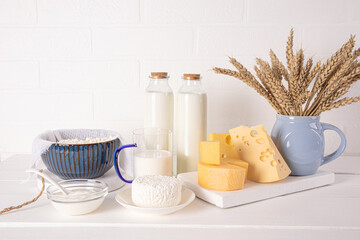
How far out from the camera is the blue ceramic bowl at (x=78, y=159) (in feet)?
3.03

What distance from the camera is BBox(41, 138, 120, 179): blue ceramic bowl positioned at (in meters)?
0.92

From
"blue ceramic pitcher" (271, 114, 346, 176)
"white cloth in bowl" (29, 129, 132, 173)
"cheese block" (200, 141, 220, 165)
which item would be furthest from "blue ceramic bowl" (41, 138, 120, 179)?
"blue ceramic pitcher" (271, 114, 346, 176)

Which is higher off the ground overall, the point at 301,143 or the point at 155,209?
the point at 301,143

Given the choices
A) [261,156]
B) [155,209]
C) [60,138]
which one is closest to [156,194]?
[155,209]

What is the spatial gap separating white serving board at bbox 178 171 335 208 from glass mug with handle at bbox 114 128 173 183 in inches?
2.6

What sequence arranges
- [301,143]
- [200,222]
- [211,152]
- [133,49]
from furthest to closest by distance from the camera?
1. [133,49]
2. [301,143]
3. [211,152]
4. [200,222]

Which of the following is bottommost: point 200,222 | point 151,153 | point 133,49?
point 200,222

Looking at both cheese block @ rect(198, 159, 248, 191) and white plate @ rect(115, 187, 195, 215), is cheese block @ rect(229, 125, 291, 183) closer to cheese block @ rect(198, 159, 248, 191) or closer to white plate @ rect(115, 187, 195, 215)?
cheese block @ rect(198, 159, 248, 191)

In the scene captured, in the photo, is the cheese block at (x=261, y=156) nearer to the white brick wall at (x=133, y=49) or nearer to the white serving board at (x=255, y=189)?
the white serving board at (x=255, y=189)

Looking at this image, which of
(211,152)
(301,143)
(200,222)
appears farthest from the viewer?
(301,143)

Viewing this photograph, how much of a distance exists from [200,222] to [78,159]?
1.17ft

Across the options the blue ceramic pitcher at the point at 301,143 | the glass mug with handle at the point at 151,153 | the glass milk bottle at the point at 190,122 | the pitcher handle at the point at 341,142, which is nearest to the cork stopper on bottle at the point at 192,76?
the glass milk bottle at the point at 190,122

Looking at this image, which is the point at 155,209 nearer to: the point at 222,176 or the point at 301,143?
the point at 222,176

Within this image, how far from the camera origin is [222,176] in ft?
2.85
